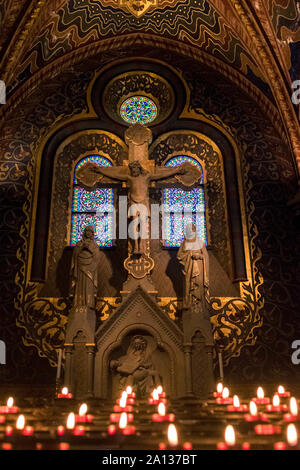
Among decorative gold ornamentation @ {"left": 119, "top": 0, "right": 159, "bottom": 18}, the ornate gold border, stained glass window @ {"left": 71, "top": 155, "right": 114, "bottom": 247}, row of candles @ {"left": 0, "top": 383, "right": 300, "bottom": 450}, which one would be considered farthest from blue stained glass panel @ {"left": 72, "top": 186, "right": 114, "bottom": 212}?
row of candles @ {"left": 0, "top": 383, "right": 300, "bottom": 450}

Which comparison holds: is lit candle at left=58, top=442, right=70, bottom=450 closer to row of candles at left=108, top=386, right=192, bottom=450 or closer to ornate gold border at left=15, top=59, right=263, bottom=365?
row of candles at left=108, top=386, right=192, bottom=450

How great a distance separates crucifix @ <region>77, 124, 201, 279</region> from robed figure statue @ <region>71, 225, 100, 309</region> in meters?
0.62

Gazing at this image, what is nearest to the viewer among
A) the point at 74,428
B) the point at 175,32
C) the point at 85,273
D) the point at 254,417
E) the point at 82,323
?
the point at 74,428

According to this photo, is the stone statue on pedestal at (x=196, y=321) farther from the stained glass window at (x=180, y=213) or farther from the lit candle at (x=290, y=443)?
the lit candle at (x=290, y=443)

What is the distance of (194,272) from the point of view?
7.45m

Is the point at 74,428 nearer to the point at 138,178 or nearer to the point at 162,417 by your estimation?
the point at 162,417

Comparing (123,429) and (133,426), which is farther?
(133,426)

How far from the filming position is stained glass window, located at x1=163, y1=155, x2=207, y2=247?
924 cm

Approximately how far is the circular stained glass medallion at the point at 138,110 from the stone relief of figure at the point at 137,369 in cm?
574

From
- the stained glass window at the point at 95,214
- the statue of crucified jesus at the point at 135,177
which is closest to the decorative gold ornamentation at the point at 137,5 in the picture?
the stained glass window at the point at 95,214

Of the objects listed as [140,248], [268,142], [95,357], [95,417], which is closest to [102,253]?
[140,248]

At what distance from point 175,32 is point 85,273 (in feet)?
20.5

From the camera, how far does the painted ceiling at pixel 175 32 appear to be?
8.52 metres

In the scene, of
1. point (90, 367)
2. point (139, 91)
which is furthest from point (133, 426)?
point (139, 91)
